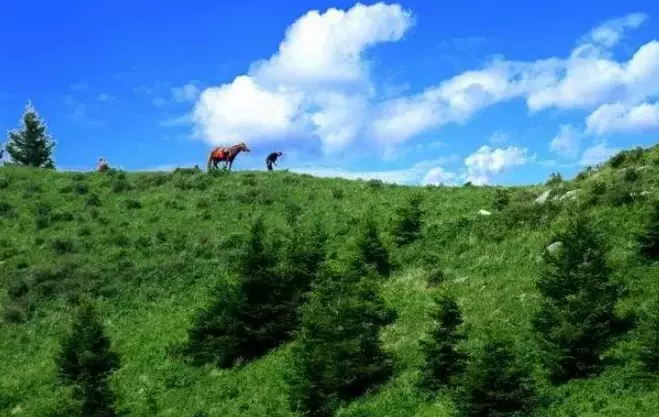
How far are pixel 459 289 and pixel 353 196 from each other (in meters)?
20.5

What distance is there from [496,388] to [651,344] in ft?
13.6

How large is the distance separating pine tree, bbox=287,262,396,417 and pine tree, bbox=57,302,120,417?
22.0 feet

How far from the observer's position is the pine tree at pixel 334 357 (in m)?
22.8

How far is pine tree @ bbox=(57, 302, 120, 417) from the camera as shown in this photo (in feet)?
82.5

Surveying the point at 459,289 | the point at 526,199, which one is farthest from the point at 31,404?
the point at 526,199

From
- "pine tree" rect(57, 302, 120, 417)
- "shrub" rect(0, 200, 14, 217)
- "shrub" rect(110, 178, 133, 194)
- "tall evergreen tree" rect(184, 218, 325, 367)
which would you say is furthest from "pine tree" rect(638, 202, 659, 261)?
"shrub" rect(0, 200, 14, 217)

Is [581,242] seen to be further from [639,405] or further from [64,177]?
[64,177]

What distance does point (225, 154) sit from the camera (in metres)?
60.2

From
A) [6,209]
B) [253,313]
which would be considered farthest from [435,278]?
[6,209]

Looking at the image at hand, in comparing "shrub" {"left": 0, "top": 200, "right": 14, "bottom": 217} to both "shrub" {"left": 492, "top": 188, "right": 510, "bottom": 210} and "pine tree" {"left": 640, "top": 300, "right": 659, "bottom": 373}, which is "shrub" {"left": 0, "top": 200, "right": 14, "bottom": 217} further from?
"pine tree" {"left": 640, "top": 300, "right": 659, "bottom": 373}

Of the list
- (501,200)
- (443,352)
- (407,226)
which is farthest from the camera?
(501,200)

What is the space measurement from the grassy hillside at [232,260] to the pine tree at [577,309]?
0.57 metres

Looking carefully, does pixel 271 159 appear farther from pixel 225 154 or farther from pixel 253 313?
pixel 253 313

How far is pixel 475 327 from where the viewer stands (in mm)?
24688
